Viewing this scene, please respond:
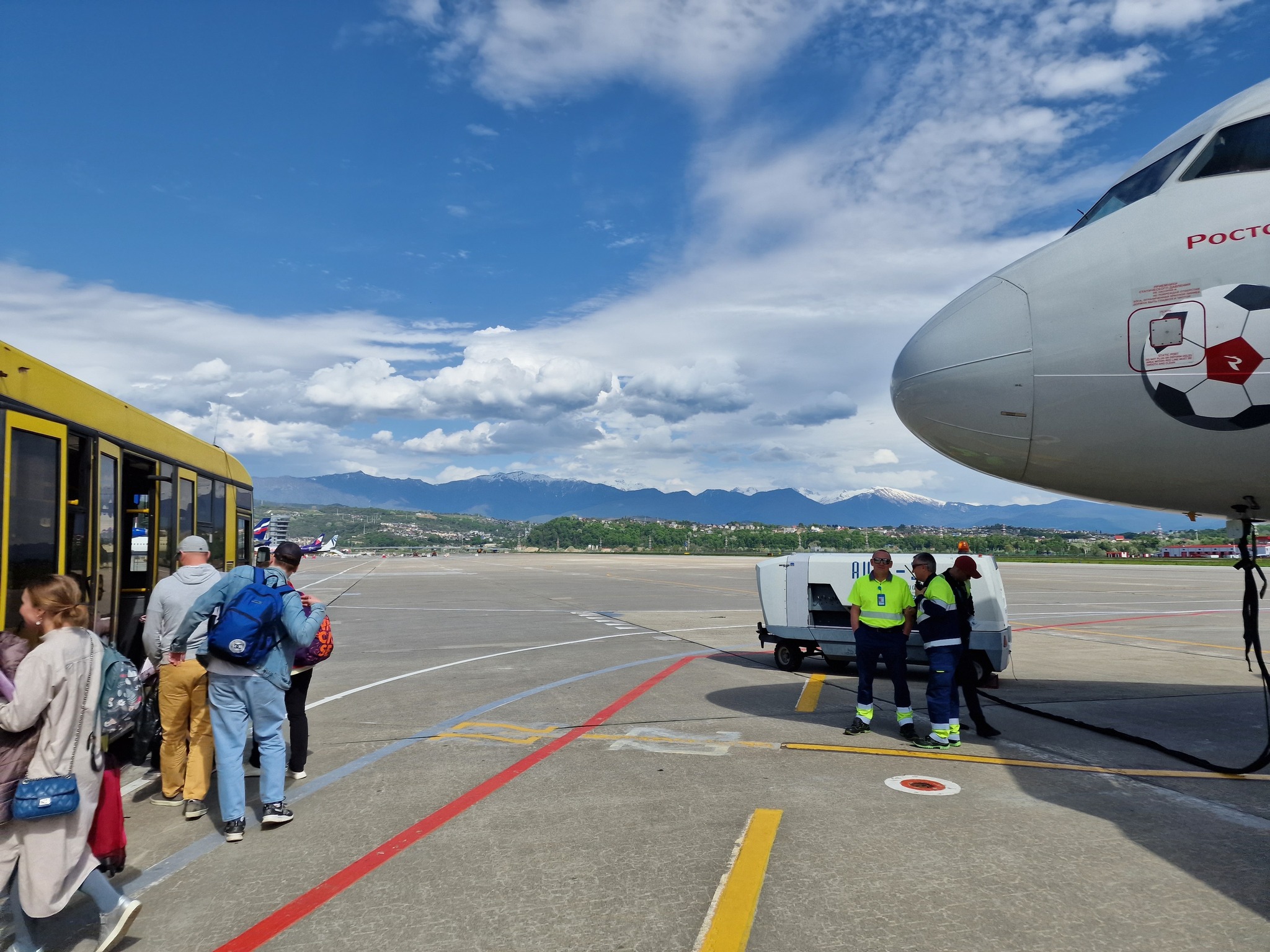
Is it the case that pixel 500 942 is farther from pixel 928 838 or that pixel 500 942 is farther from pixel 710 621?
pixel 710 621

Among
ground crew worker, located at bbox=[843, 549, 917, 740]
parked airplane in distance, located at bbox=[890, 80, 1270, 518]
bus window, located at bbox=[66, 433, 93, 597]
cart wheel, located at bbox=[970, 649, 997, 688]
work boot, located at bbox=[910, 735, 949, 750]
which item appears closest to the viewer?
parked airplane in distance, located at bbox=[890, 80, 1270, 518]

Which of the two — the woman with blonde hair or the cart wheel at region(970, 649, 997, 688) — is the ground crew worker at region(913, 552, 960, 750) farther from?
the woman with blonde hair

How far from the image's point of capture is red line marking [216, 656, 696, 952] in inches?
150

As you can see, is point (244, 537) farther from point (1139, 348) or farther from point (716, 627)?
point (1139, 348)

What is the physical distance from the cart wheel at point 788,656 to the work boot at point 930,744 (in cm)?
442

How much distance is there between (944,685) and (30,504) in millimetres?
7434

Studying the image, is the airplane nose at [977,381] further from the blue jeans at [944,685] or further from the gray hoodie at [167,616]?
the gray hoodie at [167,616]

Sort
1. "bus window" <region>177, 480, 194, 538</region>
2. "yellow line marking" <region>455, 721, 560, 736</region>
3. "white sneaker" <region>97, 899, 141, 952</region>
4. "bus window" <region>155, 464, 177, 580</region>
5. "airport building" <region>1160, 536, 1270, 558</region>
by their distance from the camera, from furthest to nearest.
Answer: "airport building" <region>1160, 536, 1270, 558</region>
"bus window" <region>177, 480, 194, 538</region>
"bus window" <region>155, 464, 177, 580</region>
"yellow line marking" <region>455, 721, 560, 736</region>
"white sneaker" <region>97, 899, 141, 952</region>

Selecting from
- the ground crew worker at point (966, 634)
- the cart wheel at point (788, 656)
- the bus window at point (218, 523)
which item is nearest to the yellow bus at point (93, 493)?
the bus window at point (218, 523)

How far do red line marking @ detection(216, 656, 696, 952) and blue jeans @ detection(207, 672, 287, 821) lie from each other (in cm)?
103

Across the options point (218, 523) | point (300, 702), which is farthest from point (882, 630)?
point (218, 523)

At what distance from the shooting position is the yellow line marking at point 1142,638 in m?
Result: 15.1

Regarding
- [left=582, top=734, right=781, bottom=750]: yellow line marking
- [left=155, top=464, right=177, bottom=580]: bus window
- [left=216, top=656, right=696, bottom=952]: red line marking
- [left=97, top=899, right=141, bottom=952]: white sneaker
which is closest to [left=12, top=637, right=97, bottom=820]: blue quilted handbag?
[left=97, top=899, right=141, bottom=952]: white sneaker

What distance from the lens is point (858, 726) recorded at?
7820 millimetres
